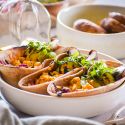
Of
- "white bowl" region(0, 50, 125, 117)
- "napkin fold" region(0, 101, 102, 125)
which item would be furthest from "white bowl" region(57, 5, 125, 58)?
"napkin fold" region(0, 101, 102, 125)

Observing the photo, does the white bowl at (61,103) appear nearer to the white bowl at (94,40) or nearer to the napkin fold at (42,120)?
the napkin fold at (42,120)

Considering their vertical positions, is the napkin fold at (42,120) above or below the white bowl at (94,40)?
above

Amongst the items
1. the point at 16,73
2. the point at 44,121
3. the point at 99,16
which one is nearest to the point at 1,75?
the point at 16,73

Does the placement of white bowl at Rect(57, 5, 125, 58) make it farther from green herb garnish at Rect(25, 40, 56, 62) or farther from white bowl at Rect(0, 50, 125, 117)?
white bowl at Rect(0, 50, 125, 117)

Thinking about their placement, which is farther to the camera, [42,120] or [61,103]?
[61,103]

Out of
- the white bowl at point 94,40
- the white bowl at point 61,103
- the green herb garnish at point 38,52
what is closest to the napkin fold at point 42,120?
the white bowl at point 61,103

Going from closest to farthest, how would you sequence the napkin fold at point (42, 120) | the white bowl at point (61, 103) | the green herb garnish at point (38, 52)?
the napkin fold at point (42, 120)
the white bowl at point (61, 103)
the green herb garnish at point (38, 52)

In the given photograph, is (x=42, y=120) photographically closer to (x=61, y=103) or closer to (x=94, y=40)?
(x=61, y=103)

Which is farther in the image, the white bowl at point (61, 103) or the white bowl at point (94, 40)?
the white bowl at point (94, 40)

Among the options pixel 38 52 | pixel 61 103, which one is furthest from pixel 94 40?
pixel 61 103

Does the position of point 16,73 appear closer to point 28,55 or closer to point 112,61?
point 28,55
